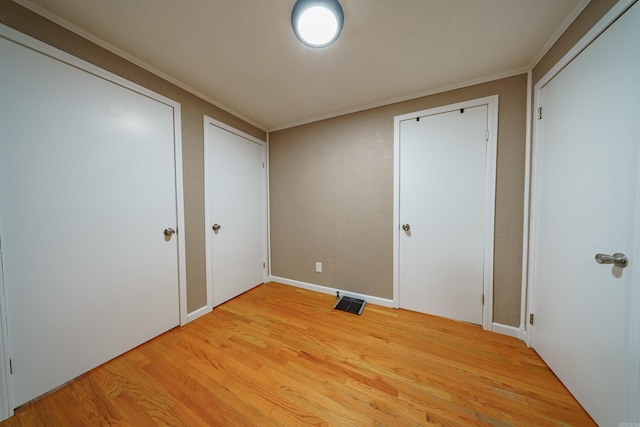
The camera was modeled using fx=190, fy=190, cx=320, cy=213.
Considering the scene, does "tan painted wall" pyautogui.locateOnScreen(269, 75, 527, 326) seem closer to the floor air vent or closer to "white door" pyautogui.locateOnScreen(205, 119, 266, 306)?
the floor air vent

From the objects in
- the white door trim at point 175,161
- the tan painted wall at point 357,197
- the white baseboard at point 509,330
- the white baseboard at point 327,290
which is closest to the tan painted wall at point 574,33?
the tan painted wall at point 357,197

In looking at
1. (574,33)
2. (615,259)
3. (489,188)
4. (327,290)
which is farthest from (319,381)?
(574,33)

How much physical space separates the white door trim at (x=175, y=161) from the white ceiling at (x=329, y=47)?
0.19 m

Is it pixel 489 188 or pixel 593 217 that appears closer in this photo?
pixel 593 217

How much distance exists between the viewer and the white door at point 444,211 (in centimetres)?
170

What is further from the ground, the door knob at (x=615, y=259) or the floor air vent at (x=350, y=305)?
the door knob at (x=615, y=259)

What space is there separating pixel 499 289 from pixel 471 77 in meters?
1.87

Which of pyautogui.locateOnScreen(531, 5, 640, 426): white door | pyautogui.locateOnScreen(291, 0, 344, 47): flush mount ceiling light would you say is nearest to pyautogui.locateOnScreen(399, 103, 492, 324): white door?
pyautogui.locateOnScreen(531, 5, 640, 426): white door

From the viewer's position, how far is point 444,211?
1813 millimetres

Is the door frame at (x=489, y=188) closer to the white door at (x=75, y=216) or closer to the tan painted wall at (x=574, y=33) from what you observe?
the tan painted wall at (x=574, y=33)

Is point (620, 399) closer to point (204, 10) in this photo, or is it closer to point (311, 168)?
point (311, 168)

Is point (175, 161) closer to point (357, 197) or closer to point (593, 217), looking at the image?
point (357, 197)

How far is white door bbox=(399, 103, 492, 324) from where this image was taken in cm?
170

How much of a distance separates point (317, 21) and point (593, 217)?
6.11ft
